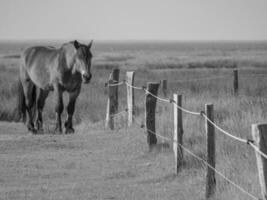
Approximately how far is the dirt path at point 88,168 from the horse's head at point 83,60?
136 centimetres

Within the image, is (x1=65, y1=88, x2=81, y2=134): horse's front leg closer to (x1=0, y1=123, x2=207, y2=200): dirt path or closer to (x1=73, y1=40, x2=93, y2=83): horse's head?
(x1=0, y1=123, x2=207, y2=200): dirt path

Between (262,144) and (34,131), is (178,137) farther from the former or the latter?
(34,131)

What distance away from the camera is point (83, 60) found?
49.3 ft

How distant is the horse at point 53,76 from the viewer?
15.2 metres

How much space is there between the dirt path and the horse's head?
53.5 inches

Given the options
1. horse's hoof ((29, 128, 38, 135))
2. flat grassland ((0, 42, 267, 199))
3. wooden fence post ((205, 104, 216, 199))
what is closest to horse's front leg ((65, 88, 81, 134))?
flat grassland ((0, 42, 267, 199))

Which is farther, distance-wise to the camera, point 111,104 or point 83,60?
point 111,104

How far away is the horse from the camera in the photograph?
15.2 metres

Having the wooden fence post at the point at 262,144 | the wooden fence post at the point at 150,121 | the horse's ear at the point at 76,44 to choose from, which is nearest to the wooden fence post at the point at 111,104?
the horse's ear at the point at 76,44

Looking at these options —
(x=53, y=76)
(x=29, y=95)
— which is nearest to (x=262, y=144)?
(x=53, y=76)

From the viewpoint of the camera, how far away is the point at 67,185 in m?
9.56

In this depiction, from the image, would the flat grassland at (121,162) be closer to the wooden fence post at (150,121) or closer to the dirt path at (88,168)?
the dirt path at (88,168)

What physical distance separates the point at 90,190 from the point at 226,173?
6.14ft

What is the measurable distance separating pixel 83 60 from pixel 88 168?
4.54m
